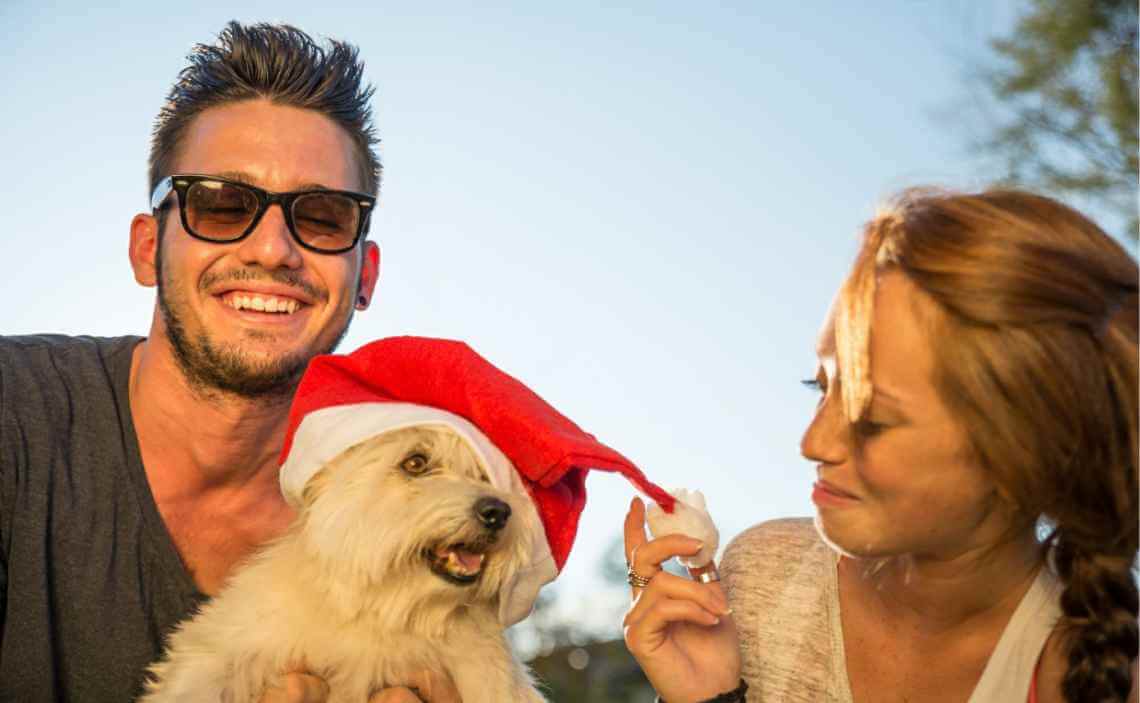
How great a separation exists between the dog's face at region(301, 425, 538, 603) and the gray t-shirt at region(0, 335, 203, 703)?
28.8 inches

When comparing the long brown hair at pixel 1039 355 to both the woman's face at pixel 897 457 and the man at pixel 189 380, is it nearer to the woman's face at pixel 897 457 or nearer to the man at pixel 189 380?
the woman's face at pixel 897 457

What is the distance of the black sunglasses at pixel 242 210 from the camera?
441cm

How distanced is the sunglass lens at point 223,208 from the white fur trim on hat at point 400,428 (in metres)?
1.08

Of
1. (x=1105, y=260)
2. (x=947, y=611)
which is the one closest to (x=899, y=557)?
(x=947, y=611)

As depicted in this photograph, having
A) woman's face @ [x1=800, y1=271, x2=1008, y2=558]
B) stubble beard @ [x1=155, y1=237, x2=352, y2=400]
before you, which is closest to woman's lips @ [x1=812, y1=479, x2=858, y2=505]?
woman's face @ [x1=800, y1=271, x2=1008, y2=558]

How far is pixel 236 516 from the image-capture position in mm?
4574

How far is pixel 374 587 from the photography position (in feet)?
11.9

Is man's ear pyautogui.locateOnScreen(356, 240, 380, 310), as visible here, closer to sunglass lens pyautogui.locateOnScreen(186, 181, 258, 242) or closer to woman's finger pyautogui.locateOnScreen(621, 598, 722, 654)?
sunglass lens pyautogui.locateOnScreen(186, 181, 258, 242)

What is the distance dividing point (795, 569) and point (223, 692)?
6.10 feet

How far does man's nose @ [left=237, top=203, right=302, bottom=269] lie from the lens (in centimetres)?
436

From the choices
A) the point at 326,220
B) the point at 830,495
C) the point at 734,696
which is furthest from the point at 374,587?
the point at 326,220

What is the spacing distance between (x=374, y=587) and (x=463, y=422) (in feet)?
1.93

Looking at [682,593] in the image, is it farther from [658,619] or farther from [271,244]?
[271,244]

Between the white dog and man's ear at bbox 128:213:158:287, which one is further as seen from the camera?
man's ear at bbox 128:213:158:287
